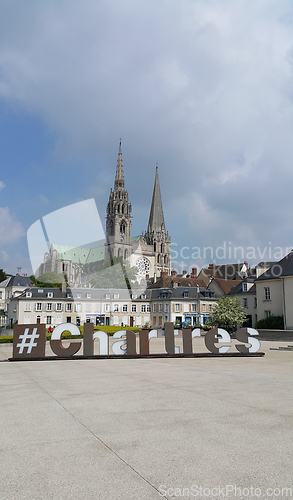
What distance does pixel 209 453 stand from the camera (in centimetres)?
545

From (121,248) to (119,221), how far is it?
1191 centimetres

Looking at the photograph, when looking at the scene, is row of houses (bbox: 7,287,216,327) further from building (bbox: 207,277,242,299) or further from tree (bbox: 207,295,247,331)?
tree (bbox: 207,295,247,331)

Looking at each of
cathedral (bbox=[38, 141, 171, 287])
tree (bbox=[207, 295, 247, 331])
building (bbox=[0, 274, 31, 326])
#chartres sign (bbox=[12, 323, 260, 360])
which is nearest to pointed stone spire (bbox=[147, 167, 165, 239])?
cathedral (bbox=[38, 141, 171, 287])

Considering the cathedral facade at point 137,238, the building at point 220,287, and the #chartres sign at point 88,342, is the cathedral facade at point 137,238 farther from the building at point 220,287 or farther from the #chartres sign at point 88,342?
the #chartres sign at point 88,342

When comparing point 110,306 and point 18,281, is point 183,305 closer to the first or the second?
point 110,306

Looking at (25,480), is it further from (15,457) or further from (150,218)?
(150,218)

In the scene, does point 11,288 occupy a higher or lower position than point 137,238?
lower

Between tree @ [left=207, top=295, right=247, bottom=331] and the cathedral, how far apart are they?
97.4 metres

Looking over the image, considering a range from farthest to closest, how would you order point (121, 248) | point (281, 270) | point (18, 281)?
point (121, 248) < point (18, 281) < point (281, 270)

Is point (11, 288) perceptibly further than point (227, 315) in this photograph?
Yes

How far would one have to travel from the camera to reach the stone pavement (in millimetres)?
4539

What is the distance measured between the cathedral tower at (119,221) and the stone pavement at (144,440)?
13663cm

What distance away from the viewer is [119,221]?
6009 inches

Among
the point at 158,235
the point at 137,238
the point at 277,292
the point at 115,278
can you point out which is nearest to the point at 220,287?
the point at 115,278
